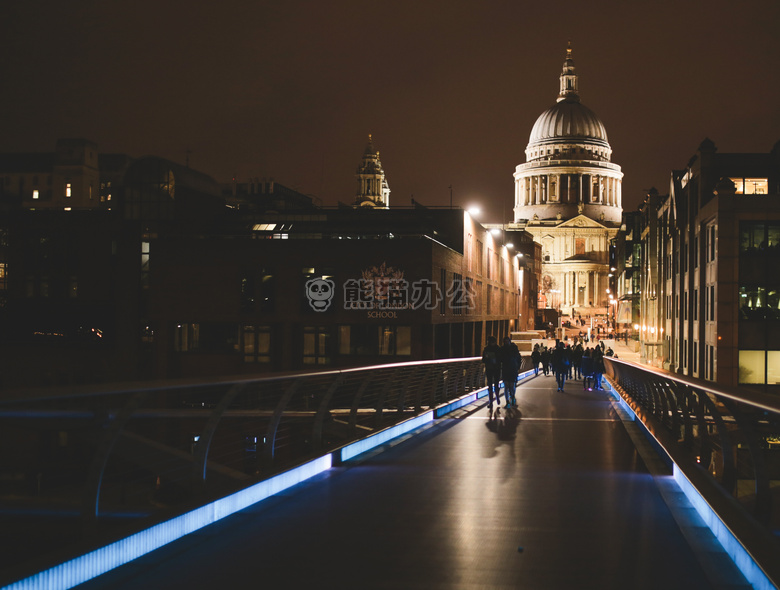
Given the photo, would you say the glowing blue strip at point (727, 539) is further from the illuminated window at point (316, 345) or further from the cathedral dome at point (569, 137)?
the cathedral dome at point (569, 137)

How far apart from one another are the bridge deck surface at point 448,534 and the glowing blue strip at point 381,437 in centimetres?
22

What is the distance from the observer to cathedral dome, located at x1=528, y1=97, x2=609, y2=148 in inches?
7657

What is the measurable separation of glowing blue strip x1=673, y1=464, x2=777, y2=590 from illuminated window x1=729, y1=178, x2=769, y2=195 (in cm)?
4514

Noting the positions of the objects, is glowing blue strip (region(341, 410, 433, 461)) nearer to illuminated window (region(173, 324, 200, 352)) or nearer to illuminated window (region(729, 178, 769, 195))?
illuminated window (region(173, 324, 200, 352))

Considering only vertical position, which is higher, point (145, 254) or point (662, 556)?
point (145, 254)

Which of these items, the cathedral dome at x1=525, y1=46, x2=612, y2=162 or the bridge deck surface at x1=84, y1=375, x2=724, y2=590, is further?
the cathedral dome at x1=525, y1=46, x2=612, y2=162

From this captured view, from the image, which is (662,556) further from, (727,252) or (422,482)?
(727,252)

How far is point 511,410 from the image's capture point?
19766 millimetres

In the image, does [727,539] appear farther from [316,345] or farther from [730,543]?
[316,345]

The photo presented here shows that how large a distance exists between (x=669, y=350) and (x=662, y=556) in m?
57.7

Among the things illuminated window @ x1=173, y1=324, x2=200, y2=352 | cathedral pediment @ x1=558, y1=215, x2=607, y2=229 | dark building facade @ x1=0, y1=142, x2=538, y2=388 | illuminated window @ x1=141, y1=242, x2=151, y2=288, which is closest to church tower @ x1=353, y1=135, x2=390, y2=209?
cathedral pediment @ x1=558, y1=215, x2=607, y2=229

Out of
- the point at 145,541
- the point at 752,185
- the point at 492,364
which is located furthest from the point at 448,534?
the point at 752,185


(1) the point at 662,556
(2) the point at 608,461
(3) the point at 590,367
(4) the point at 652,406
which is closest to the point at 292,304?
(3) the point at 590,367

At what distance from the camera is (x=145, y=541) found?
6.41m
